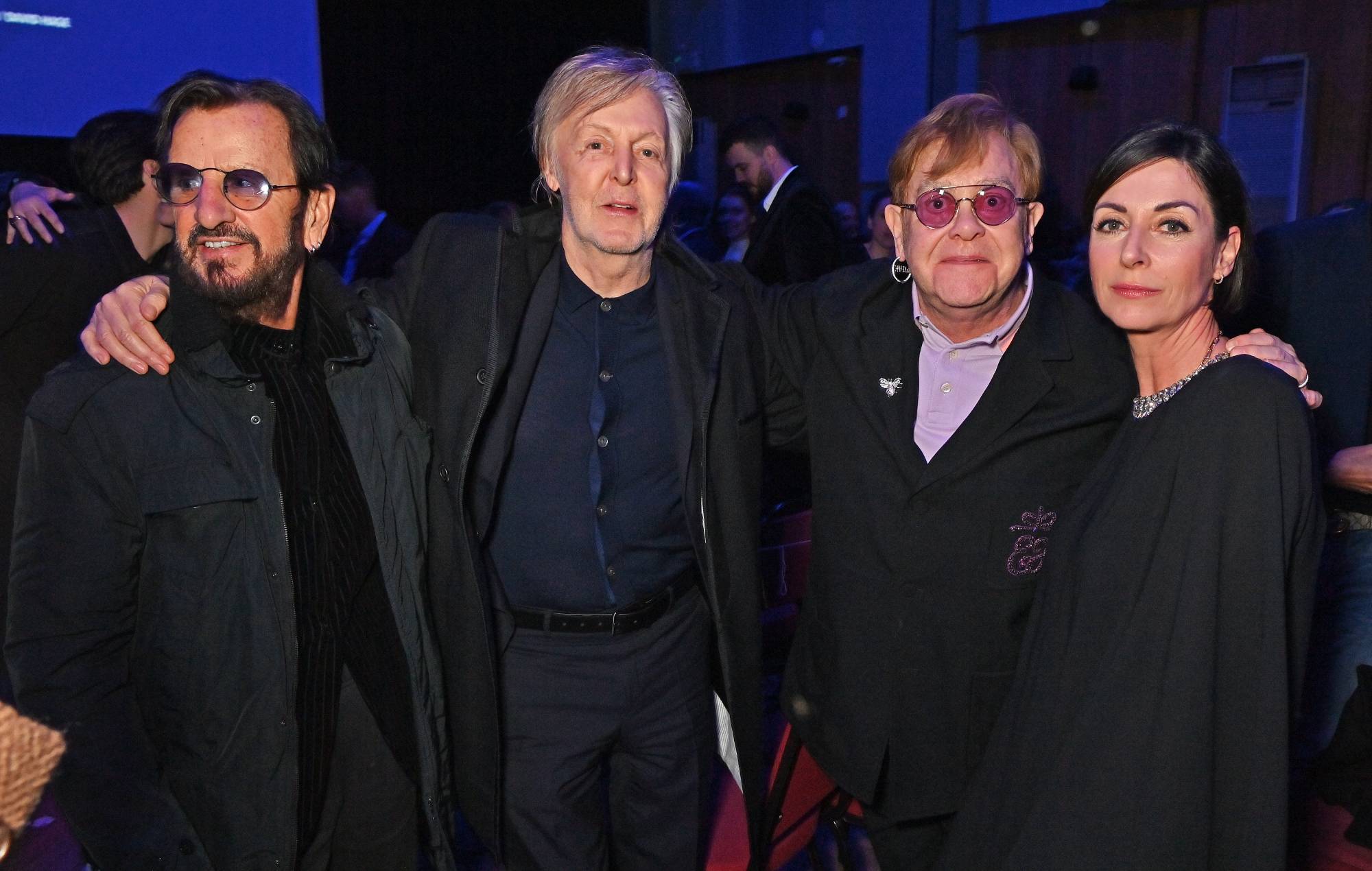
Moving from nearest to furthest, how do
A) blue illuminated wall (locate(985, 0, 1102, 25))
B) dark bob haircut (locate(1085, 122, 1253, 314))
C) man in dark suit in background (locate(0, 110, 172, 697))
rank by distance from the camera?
dark bob haircut (locate(1085, 122, 1253, 314)), man in dark suit in background (locate(0, 110, 172, 697)), blue illuminated wall (locate(985, 0, 1102, 25))

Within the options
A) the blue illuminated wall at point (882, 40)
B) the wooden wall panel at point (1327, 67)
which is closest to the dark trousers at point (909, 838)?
the wooden wall panel at point (1327, 67)

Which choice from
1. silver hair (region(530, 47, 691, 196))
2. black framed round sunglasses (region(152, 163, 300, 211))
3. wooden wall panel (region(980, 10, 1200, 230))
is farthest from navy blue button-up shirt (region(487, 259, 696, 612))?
wooden wall panel (region(980, 10, 1200, 230))

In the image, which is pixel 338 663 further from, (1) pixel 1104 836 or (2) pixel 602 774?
(1) pixel 1104 836

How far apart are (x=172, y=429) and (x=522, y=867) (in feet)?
→ 3.99

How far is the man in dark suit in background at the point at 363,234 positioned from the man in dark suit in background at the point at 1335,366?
16.3 feet

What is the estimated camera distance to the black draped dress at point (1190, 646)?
1.53 meters

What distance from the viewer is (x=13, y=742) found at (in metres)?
0.93

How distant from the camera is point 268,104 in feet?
6.02

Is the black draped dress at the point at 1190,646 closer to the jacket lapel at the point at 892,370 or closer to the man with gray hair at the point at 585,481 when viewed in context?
the jacket lapel at the point at 892,370

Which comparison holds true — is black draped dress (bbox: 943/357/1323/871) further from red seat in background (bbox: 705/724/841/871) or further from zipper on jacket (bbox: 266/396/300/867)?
zipper on jacket (bbox: 266/396/300/867)

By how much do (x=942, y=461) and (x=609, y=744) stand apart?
957 mm

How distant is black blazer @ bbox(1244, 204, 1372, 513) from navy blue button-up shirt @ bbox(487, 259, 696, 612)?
62.2 inches

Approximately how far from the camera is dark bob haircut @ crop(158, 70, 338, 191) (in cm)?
178

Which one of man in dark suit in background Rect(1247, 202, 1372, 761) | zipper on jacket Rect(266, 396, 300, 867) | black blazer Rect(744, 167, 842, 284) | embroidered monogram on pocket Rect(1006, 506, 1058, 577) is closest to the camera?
zipper on jacket Rect(266, 396, 300, 867)
